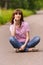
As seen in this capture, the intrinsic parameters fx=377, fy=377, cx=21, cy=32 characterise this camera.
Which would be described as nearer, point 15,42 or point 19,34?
point 15,42

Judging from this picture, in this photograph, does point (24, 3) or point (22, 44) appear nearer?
point (22, 44)

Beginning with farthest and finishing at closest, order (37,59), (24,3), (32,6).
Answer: (32,6)
(24,3)
(37,59)

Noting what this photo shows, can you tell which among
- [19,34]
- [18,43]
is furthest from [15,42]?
[19,34]

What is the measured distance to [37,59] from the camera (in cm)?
921

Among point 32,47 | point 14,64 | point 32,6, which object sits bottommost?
point 32,6

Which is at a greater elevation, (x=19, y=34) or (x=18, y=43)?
(x=19, y=34)

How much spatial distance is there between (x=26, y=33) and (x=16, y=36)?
0.29 meters

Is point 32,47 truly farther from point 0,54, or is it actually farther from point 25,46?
point 0,54

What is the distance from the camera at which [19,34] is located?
1057cm

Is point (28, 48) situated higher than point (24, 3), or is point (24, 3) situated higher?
point (28, 48)

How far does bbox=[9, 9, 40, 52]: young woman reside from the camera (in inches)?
410

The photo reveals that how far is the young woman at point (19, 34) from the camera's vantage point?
10.4 meters

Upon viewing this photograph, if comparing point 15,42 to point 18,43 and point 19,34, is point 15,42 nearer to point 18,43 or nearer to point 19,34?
point 18,43

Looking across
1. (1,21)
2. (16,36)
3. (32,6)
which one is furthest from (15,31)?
(32,6)
